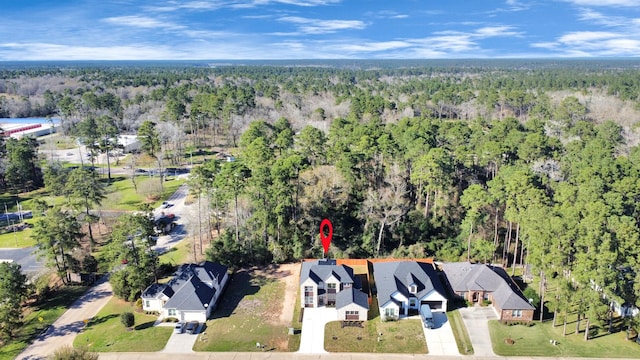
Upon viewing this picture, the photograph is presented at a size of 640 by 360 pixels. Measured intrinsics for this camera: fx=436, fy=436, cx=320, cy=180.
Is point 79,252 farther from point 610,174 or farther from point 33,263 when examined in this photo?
point 610,174

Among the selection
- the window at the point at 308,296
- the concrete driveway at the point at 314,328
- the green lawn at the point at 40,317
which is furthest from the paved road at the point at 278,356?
the green lawn at the point at 40,317

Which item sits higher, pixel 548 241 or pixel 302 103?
pixel 302 103

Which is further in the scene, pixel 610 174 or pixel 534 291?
pixel 610 174

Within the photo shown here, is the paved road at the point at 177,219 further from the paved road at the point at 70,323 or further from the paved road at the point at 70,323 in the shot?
the paved road at the point at 70,323

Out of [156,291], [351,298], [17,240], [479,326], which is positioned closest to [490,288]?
[479,326]

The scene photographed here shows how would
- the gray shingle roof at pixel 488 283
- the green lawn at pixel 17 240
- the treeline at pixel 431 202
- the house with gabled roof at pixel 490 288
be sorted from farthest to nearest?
the green lawn at pixel 17 240
the gray shingle roof at pixel 488 283
the house with gabled roof at pixel 490 288
the treeline at pixel 431 202

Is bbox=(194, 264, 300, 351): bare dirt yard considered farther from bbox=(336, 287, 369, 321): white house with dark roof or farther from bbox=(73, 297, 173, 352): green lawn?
bbox=(336, 287, 369, 321): white house with dark roof

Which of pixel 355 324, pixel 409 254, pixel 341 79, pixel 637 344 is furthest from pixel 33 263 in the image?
pixel 341 79
